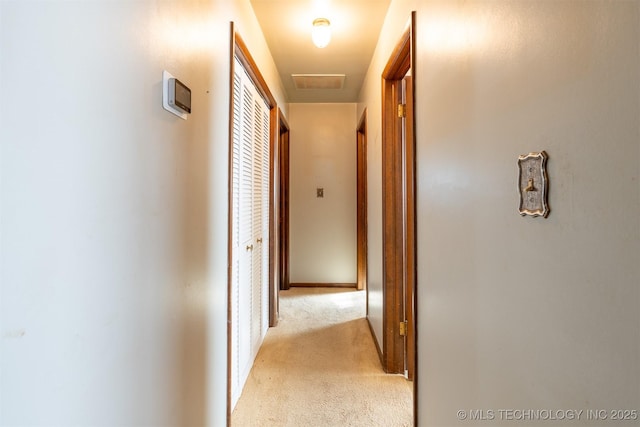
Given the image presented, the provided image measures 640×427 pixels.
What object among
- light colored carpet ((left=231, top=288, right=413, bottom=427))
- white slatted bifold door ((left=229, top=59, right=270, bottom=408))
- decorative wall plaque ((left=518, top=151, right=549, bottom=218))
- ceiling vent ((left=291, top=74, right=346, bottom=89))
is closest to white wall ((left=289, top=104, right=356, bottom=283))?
ceiling vent ((left=291, top=74, right=346, bottom=89))

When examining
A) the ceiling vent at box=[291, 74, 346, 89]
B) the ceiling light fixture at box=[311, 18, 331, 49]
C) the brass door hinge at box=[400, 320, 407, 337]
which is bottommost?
the brass door hinge at box=[400, 320, 407, 337]

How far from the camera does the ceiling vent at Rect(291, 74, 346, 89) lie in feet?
11.2

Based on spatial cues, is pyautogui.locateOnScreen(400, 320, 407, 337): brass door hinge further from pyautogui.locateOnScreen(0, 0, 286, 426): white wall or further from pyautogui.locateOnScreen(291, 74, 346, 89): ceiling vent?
pyautogui.locateOnScreen(291, 74, 346, 89): ceiling vent

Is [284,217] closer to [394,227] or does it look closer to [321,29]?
[394,227]

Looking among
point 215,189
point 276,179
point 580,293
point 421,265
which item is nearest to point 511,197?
point 580,293

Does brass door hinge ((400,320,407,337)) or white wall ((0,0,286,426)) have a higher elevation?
white wall ((0,0,286,426))

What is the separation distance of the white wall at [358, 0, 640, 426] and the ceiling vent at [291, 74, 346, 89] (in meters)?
2.17

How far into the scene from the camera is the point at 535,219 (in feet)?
2.43

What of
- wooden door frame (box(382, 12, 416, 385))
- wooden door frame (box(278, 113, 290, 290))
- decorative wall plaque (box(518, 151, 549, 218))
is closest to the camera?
decorative wall plaque (box(518, 151, 549, 218))

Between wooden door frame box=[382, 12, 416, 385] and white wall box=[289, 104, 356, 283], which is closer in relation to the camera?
wooden door frame box=[382, 12, 416, 385]

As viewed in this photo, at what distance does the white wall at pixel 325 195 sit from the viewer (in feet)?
15.0

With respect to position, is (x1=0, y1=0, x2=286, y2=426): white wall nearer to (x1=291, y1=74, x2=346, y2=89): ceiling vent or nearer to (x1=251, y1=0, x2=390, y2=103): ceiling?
(x1=251, y1=0, x2=390, y2=103): ceiling

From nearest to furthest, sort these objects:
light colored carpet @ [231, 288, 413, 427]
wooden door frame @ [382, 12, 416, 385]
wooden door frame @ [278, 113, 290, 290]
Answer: light colored carpet @ [231, 288, 413, 427] → wooden door frame @ [382, 12, 416, 385] → wooden door frame @ [278, 113, 290, 290]

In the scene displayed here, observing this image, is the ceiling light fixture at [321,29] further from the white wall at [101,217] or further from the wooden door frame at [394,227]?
the white wall at [101,217]
